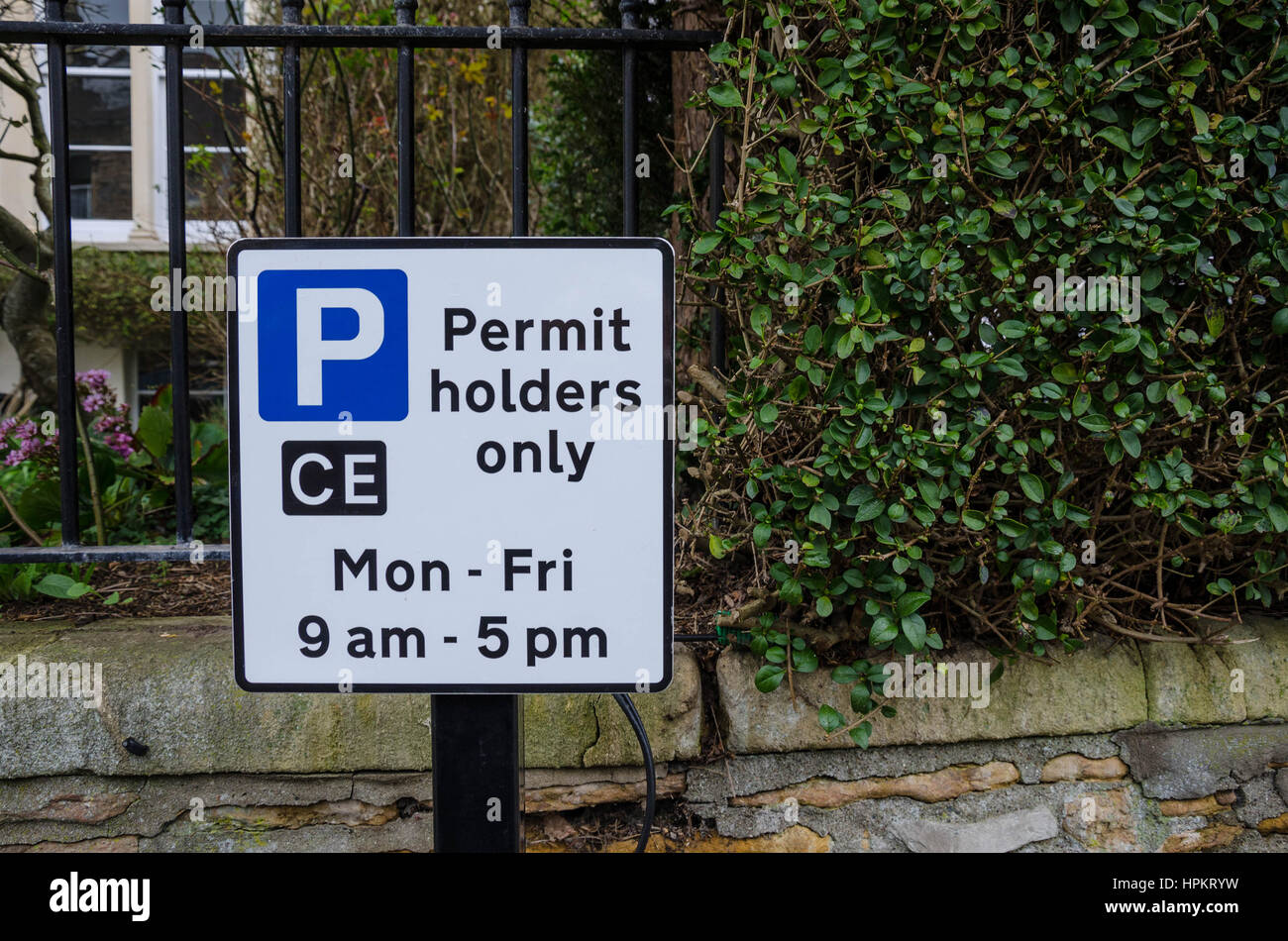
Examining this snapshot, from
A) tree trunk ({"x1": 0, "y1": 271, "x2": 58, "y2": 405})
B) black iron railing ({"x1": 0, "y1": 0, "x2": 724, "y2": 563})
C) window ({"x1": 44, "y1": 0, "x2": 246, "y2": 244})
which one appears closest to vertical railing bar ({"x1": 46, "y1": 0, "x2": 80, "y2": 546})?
black iron railing ({"x1": 0, "y1": 0, "x2": 724, "y2": 563})

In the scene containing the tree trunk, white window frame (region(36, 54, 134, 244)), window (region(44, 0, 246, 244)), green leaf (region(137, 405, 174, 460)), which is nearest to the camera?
green leaf (region(137, 405, 174, 460))

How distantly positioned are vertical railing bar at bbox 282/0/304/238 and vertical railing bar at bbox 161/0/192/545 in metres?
0.22

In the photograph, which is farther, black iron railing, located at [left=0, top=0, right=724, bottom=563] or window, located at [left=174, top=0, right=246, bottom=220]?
window, located at [left=174, top=0, right=246, bottom=220]

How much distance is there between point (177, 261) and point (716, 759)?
5.53 ft

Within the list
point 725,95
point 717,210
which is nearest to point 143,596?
point 717,210

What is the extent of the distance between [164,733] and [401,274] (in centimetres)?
132

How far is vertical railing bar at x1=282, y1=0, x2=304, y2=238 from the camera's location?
6.36 ft

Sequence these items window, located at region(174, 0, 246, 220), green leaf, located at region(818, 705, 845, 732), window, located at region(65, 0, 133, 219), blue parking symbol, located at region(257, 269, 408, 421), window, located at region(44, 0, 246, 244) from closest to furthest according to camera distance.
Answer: blue parking symbol, located at region(257, 269, 408, 421)
green leaf, located at region(818, 705, 845, 732)
window, located at region(174, 0, 246, 220)
window, located at region(44, 0, 246, 244)
window, located at region(65, 0, 133, 219)

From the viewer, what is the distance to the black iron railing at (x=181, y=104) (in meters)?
1.94

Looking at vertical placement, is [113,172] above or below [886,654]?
above

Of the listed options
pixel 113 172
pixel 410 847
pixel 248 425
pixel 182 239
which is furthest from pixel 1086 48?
pixel 113 172

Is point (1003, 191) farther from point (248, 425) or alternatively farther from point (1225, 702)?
point (248, 425)

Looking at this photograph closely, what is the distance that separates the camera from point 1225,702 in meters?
2.06

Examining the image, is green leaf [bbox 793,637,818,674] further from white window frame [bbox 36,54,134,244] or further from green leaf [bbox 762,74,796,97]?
white window frame [bbox 36,54,134,244]
